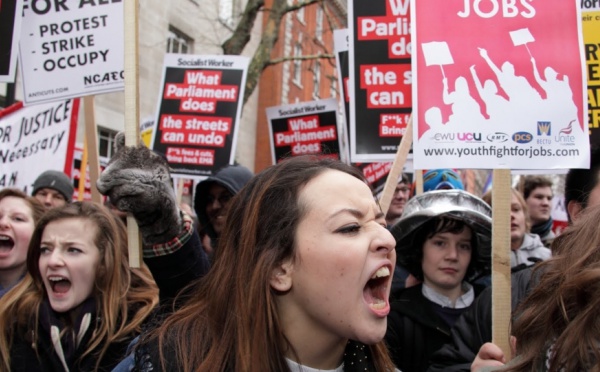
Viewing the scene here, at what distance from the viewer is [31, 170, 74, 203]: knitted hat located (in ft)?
16.9

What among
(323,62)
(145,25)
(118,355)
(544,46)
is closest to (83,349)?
(118,355)

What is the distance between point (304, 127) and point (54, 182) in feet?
8.21

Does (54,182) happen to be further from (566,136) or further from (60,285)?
(566,136)

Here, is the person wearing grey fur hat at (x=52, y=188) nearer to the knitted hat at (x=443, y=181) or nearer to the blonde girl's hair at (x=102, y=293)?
the blonde girl's hair at (x=102, y=293)

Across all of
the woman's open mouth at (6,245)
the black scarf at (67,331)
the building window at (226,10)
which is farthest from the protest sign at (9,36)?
the building window at (226,10)

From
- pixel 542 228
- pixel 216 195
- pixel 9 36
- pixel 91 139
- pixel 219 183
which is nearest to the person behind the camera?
pixel 9 36

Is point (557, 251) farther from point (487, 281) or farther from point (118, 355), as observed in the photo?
point (118, 355)

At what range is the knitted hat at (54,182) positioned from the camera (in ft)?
16.9

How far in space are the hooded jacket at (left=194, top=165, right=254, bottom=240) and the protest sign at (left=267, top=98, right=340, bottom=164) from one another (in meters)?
2.33

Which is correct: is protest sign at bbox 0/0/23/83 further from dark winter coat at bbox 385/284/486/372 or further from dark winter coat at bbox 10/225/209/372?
dark winter coat at bbox 385/284/486/372

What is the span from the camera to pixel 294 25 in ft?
84.0

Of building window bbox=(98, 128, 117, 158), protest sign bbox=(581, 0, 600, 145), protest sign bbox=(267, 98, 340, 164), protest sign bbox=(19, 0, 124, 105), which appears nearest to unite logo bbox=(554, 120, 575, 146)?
protest sign bbox=(581, 0, 600, 145)

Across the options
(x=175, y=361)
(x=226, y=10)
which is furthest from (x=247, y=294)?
(x=226, y=10)

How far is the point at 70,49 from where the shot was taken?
367 cm
